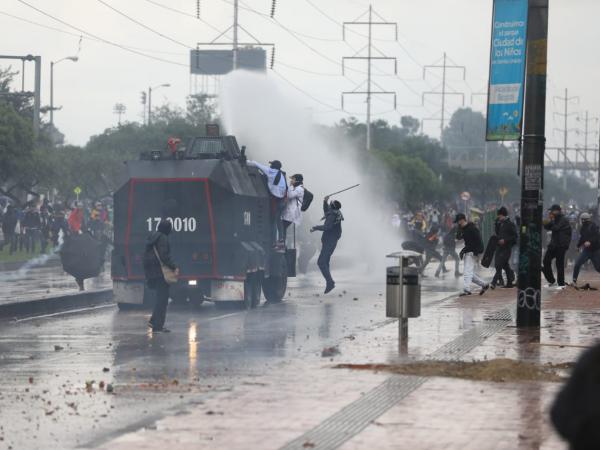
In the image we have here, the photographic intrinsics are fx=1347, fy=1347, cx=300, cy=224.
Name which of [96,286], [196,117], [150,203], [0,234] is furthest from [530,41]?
[196,117]

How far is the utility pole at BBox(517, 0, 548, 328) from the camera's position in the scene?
55.8ft

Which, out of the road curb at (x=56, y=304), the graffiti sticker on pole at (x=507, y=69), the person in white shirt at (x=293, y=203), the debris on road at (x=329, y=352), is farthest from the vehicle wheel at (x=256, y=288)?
the debris on road at (x=329, y=352)

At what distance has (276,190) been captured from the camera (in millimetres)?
24891

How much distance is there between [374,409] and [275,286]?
14.6m

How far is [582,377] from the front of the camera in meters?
3.76

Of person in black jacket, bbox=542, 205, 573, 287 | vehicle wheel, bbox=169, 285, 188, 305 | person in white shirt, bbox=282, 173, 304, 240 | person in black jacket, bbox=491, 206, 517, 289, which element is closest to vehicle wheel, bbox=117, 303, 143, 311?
vehicle wheel, bbox=169, 285, 188, 305

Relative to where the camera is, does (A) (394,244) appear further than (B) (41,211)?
No

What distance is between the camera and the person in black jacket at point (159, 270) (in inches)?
727

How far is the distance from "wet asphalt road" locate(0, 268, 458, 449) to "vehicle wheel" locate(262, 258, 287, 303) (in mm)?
363

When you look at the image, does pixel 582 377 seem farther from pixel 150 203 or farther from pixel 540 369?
pixel 150 203

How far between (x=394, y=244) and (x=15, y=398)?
120ft

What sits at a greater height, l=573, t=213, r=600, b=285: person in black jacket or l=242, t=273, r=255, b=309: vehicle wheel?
l=573, t=213, r=600, b=285: person in black jacket

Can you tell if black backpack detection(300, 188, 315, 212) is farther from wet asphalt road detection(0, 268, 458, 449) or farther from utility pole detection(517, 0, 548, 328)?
utility pole detection(517, 0, 548, 328)

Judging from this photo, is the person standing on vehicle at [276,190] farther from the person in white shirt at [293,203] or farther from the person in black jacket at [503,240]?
the person in black jacket at [503,240]
